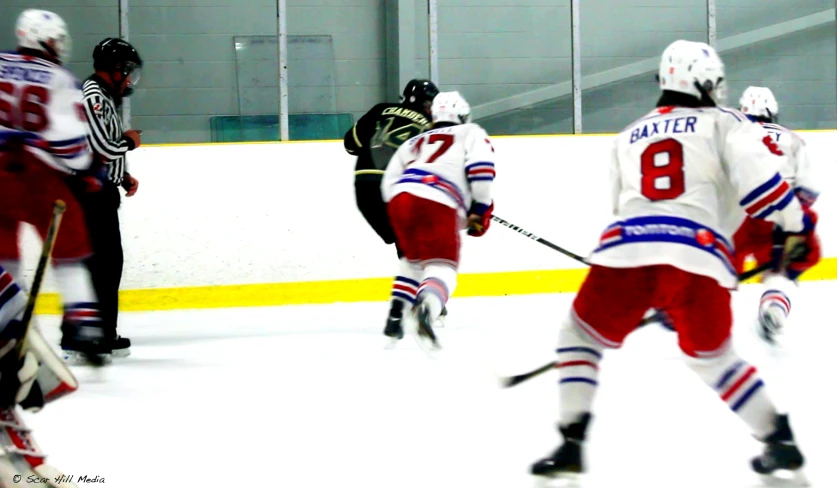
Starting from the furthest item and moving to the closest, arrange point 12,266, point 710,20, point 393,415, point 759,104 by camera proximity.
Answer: point 710,20 → point 759,104 → point 393,415 → point 12,266

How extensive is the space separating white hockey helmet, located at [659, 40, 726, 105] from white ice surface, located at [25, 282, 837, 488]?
77cm

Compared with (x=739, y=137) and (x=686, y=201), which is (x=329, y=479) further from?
(x=739, y=137)

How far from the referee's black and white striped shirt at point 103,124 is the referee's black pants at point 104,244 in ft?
0.36

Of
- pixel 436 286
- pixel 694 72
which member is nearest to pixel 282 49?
pixel 436 286

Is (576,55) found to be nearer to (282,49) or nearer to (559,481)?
(282,49)

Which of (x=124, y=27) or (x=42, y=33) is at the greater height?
(x=124, y=27)

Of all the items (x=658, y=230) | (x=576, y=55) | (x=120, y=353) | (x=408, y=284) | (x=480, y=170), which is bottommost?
(x=120, y=353)

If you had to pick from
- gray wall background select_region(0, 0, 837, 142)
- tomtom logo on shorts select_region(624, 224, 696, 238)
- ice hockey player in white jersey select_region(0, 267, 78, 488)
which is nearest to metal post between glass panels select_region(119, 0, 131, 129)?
gray wall background select_region(0, 0, 837, 142)

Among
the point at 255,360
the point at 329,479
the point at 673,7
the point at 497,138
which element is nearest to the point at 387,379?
the point at 255,360

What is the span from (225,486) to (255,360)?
1798 mm

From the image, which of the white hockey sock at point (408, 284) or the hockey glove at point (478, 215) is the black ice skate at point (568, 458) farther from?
the white hockey sock at point (408, 284)

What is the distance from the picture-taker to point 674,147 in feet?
6.50

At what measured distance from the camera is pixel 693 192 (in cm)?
196

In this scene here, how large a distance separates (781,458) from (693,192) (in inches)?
20.7
